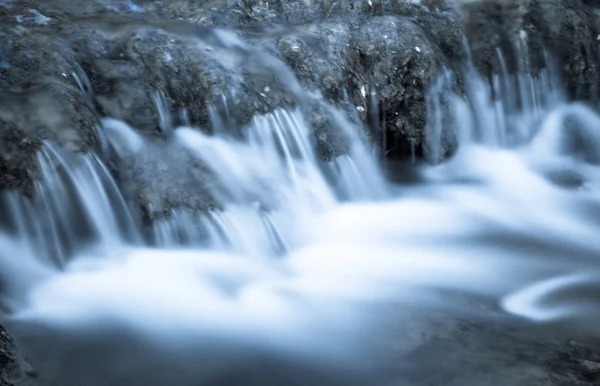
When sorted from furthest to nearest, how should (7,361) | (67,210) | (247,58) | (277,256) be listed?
(247,58) < (277,256) < (67,210) < (7,361)

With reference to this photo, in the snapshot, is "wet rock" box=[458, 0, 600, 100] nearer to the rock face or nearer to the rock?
the rock face

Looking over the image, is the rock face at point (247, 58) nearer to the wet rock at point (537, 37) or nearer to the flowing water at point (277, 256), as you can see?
the wet rock at point (537, 37)

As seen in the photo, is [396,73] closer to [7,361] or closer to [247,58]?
[247,58]

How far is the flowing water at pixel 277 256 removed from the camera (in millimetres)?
3957

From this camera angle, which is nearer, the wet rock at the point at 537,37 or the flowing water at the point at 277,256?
the flowing water at the point at 277,256

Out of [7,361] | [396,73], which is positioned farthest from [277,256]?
[396,73]

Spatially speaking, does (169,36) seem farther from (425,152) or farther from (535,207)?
(535,207)

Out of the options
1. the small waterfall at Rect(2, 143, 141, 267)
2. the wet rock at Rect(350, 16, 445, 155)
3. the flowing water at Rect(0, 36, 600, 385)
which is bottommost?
the flowing water at Rect(0, 36, 600, 385)

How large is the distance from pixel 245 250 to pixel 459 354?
1.74 meters

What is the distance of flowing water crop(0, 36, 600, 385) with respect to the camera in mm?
3957

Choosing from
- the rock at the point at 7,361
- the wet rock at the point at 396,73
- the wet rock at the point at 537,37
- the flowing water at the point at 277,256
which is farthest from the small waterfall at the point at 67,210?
the wet rock at the point at 537,37

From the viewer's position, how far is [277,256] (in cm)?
508

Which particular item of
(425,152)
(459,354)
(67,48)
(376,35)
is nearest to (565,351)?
(459,354)

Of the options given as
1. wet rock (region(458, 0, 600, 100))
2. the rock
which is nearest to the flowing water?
the rock
